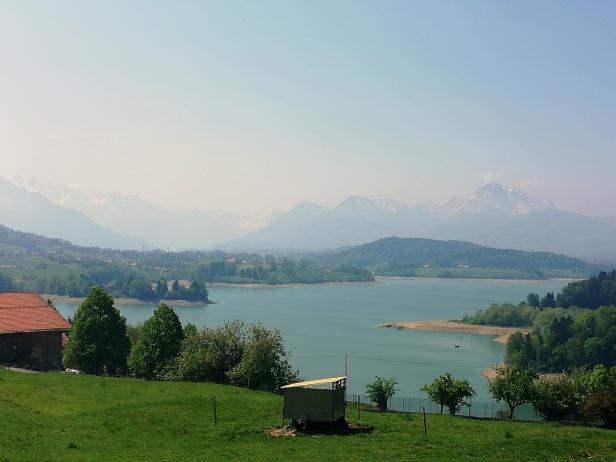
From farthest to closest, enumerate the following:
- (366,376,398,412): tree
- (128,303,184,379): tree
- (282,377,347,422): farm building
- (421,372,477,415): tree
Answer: (128,303,184,379): tree
(421,372,477,415): tree
(366,376,398,412): tree
(282,377,347,422): farm building

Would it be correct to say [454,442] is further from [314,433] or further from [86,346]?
[86,346]

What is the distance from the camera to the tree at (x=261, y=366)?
41.7 m

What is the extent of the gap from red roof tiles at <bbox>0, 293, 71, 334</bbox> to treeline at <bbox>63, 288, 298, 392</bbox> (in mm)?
3062

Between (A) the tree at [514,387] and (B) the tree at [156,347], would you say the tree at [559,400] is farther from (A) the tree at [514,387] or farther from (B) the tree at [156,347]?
(B) the tree at [156,347]

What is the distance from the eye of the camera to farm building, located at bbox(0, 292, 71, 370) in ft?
159

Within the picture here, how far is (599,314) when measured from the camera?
113188 mm

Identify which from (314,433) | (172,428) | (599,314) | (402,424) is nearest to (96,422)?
(172,428)

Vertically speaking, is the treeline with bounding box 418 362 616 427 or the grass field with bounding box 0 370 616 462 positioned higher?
the grass field with bounding box 0 370 616 462

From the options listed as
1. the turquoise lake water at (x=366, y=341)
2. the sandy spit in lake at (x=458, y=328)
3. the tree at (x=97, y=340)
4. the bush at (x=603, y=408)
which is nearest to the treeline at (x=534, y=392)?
the bush at (x=603, y=408)

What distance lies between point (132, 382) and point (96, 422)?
34.1ft

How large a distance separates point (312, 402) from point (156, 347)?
23685mm

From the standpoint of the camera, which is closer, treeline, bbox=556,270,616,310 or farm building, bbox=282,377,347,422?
farm building, bbox=282,377,347,422

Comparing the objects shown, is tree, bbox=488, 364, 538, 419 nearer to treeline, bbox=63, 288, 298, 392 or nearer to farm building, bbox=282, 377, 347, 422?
treeline, bbox=63, 288, 298, 392

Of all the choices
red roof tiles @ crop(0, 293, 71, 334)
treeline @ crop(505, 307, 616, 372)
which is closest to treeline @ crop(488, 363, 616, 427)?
red roof tiles @ crop(0, 293, 71, 334)
